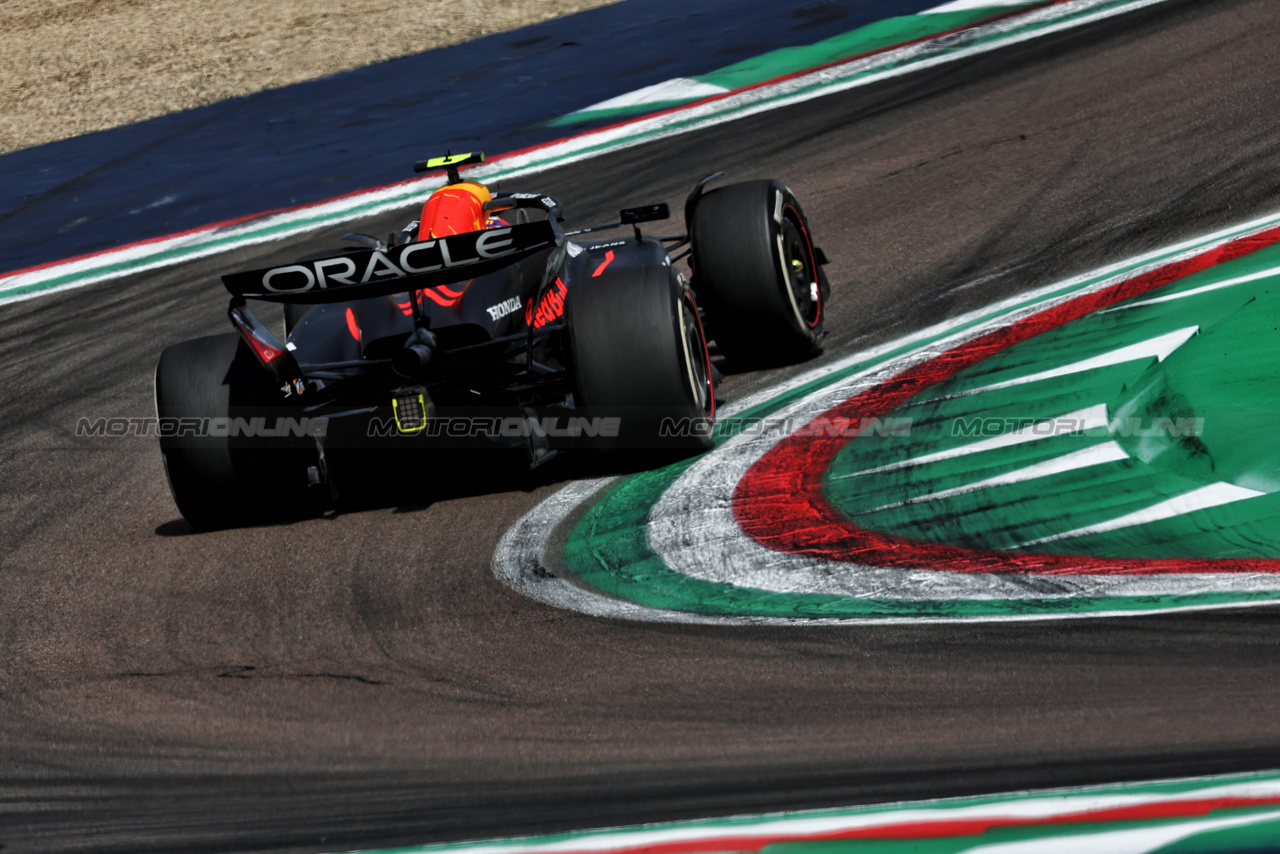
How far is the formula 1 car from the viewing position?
5.92 metres

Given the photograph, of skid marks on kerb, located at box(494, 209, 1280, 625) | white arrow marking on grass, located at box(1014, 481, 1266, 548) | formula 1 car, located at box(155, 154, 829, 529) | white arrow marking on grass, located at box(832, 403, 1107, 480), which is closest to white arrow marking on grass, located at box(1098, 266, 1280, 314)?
skid marks on kerb, located at box(494, 209, 1280, 625)

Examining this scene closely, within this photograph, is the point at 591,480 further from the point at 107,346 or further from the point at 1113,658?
the point at 107,346

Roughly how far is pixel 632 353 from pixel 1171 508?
224 centimetres

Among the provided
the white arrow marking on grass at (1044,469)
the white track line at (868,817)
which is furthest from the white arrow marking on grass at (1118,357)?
the white track line at (868,817)

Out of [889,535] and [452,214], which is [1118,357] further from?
[452,214]

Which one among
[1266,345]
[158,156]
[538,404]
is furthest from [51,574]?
[158,156]

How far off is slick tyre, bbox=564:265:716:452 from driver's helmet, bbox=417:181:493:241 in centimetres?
123

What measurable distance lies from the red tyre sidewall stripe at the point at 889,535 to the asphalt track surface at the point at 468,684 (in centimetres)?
57

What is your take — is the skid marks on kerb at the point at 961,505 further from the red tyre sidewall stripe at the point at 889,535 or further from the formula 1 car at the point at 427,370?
the formula 1 car at the point at 427,370

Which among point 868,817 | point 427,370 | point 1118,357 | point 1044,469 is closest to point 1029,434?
point 1044,469

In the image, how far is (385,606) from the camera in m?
5.21

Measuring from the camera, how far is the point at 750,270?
23.4 ft

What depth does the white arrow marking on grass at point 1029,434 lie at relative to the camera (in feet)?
19.1

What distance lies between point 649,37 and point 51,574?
1116 cm
